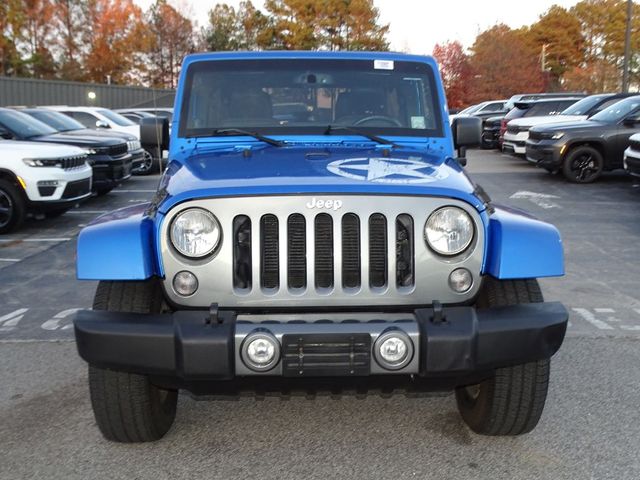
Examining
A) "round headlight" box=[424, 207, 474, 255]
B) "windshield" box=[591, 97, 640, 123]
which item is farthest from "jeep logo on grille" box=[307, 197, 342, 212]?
"windshield" box=[591, 97, 640, 123]

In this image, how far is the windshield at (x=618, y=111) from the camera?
14383 mm

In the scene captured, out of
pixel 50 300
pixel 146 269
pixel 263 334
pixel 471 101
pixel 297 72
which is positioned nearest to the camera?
pixel 263 334

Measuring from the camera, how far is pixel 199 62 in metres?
4.69

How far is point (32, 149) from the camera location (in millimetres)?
9930

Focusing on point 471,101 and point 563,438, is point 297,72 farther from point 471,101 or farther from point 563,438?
point 471,101

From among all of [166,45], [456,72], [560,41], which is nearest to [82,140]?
[456,72]

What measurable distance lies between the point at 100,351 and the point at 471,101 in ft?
153

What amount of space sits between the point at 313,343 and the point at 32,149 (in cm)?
813

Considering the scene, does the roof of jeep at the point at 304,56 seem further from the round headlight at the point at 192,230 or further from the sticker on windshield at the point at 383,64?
the round headlight at the point at 192,230

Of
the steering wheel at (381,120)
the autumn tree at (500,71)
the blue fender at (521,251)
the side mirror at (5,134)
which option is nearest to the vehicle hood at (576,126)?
the side mirror at (5,134)

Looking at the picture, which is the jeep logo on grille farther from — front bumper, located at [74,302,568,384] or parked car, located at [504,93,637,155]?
parked car, located at [504,93,637,155]

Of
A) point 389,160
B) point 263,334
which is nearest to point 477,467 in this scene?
point 263,334

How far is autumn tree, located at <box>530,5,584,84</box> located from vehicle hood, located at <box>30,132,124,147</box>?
53.4 meters

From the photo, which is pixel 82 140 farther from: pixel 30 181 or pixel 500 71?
pixel 500 71
